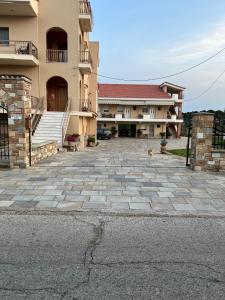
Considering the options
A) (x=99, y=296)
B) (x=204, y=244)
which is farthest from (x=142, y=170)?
(x=99, y=296)

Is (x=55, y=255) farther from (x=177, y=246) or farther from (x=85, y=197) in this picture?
(x=85, y=197)

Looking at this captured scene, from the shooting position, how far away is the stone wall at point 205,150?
10.1m

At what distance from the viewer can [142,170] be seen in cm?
1021

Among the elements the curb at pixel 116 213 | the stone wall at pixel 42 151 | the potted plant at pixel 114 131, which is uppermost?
the potted plant at pixel 114 131

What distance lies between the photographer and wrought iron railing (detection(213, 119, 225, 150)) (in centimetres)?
1004

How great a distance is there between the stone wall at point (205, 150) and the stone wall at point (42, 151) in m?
6.34

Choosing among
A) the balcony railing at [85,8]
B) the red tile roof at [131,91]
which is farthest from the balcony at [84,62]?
the red tile roof at [131,91]

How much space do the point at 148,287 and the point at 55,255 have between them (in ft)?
4.57

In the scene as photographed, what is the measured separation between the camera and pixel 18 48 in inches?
797

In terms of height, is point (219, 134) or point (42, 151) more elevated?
point (219, 134)

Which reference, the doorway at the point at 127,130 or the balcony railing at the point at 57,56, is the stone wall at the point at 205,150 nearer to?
the balcony railing at the point at 57,56

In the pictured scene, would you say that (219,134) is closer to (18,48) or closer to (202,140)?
(202,140)

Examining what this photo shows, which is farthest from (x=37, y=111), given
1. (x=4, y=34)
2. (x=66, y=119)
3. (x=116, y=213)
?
(x=116, y=213)

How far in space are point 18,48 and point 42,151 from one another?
11270mm
